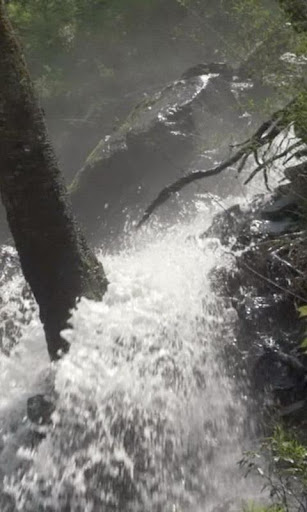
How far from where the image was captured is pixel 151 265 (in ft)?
27.6

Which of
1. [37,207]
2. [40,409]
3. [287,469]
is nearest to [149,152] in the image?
[37,207]

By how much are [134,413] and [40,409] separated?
3.12ft

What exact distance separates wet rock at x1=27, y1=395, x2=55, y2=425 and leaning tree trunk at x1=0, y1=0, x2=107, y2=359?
0.55 meters

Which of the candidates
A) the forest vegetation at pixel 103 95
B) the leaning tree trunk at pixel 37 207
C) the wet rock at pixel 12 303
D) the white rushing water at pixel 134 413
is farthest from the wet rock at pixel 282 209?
the wet rock at pixel 12 303

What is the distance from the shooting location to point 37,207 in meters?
5.79

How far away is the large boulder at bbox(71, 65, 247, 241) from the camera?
1169 cm

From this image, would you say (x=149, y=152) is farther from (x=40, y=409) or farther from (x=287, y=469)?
(x=287, y=469)

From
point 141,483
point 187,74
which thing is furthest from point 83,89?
point 141,483

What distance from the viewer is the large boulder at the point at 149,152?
11688 millimetres

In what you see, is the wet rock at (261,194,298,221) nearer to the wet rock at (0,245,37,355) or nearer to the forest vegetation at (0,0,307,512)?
the forest vegetation at (0,0,307,512)

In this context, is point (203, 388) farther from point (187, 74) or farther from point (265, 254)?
point (187, 74)

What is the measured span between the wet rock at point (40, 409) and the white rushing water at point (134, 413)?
78mm

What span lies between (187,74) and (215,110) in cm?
145

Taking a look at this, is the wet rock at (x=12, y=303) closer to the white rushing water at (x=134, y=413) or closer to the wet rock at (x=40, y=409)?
the white rushing water at (x=134, y=413)
